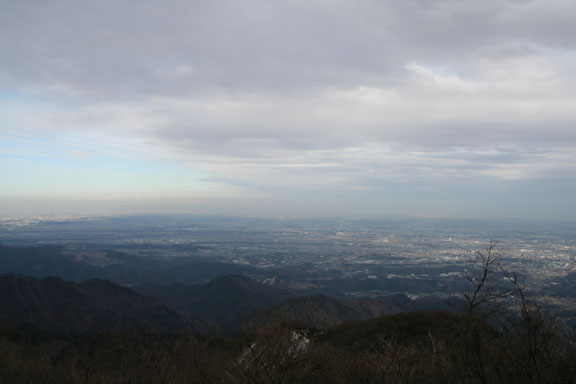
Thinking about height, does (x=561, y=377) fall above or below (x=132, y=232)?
above

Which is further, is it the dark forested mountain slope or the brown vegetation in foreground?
the dark forested mountain slope

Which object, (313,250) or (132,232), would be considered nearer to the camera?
(313,250)

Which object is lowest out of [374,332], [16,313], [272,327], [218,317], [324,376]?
[218,317]

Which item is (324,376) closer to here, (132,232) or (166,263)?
(166,263)

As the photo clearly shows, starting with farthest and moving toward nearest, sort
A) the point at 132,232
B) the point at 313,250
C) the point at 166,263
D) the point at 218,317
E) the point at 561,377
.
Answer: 1. the point at 132,232
2. the point at 313,250
3. the point at 166,263
4. the point at 218,317
5. the point at 561,377

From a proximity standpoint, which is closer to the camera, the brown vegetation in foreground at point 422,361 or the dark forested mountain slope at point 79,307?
the brown vegetation in foreground at point 422,361

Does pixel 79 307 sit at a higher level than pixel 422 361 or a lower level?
lower

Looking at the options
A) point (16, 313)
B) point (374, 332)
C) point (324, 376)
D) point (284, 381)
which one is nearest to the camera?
point (284, 381)

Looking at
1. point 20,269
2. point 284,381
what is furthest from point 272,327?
point 20,269

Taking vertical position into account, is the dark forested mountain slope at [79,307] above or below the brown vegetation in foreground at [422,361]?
below

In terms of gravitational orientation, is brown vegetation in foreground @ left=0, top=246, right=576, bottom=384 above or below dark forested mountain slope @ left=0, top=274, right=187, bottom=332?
above

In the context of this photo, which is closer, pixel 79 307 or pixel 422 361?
pixel 422 361
